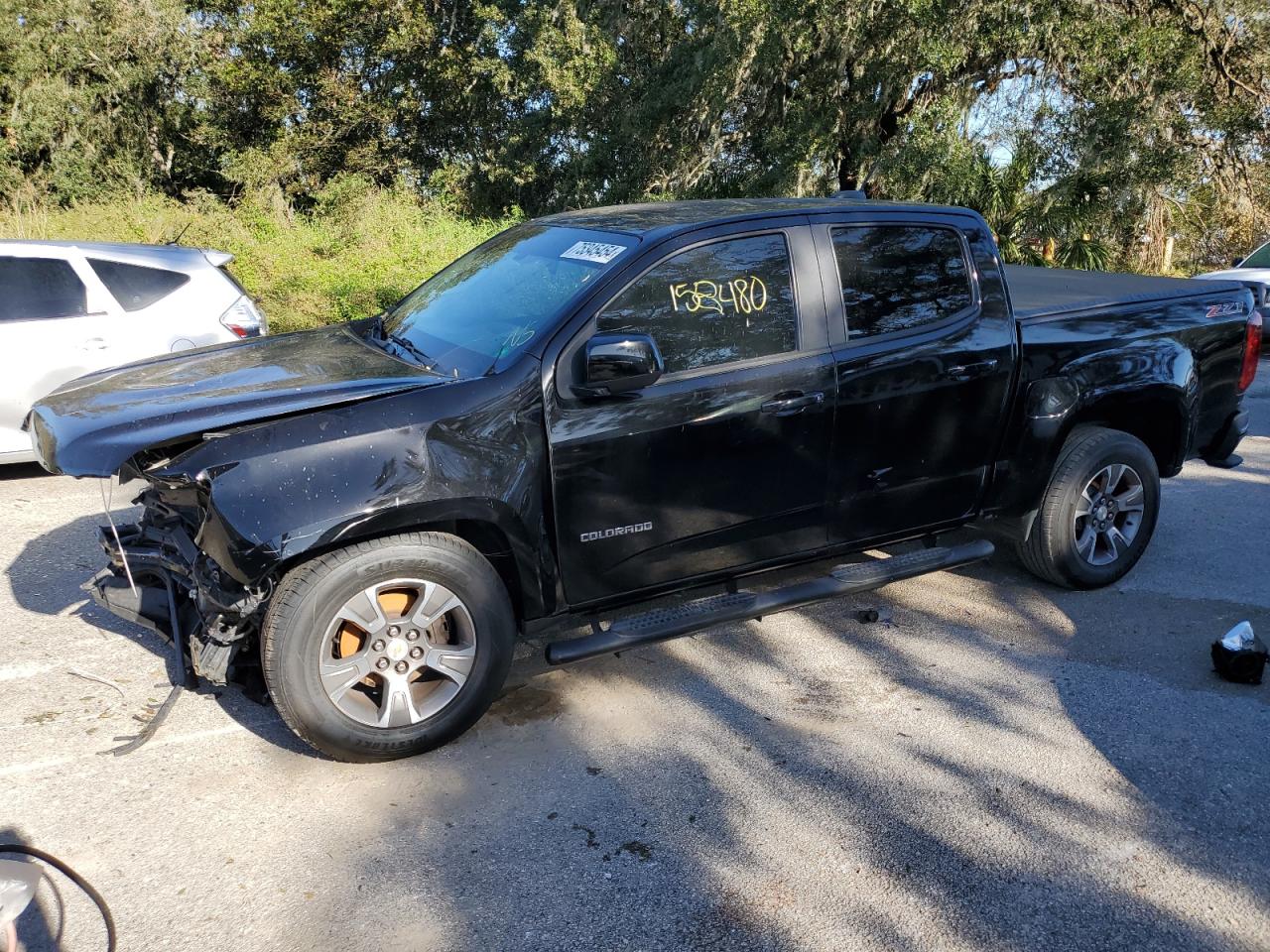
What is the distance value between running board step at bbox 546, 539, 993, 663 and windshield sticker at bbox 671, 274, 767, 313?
119 centimetres

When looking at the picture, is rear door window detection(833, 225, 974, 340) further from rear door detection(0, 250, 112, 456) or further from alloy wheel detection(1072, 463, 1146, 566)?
rear door detection(0, 250, 112, 456)

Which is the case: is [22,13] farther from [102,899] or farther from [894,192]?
[102,899]

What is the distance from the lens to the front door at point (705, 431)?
3.71 meters

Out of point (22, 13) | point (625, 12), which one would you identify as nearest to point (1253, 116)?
point (625, 12)

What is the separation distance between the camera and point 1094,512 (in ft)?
16.4

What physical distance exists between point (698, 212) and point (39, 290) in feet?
16.7

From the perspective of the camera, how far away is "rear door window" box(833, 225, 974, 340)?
4.29 metres

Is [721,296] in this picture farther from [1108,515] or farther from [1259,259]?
[1259,259]

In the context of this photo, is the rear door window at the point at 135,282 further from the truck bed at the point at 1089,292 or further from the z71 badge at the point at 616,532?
the truck bed at the point at 1089,292

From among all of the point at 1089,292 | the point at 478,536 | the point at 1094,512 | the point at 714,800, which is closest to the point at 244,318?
the point at 478,536

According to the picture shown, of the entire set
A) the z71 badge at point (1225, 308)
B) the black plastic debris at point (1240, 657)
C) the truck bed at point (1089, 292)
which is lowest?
the black plastic debris at point (1240, 657)

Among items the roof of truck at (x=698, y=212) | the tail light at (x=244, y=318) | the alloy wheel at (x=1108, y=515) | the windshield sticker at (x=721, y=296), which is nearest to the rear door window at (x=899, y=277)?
the roof of truck at (x=698, y=212)

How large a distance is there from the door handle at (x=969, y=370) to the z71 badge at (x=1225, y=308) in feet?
5.14

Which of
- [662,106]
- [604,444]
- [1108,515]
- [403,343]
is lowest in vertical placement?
[1108,515]
